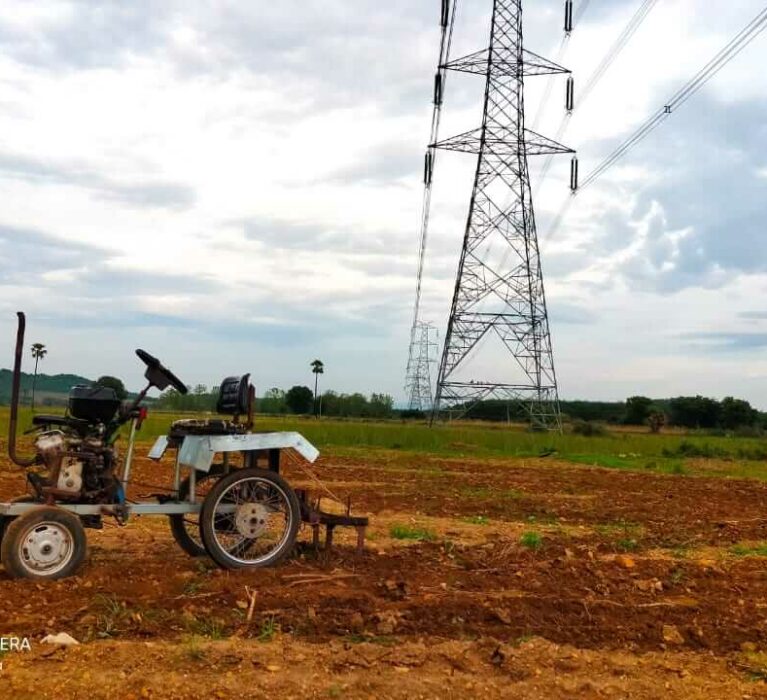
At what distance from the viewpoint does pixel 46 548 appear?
234 inches

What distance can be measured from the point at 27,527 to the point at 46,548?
238 mm

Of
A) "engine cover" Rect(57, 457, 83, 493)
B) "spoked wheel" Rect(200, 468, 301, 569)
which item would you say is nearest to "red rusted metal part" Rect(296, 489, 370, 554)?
"spoked wheel" Rect(200, 468, 301, 569)

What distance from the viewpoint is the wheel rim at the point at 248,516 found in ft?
21.6

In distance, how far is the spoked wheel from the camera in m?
6.42

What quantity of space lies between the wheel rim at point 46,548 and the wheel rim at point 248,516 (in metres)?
1.08

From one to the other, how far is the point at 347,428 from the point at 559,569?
2902 centimetres

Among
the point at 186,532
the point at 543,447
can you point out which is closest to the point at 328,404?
the point at 543,447

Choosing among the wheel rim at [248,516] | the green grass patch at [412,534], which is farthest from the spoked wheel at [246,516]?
the green grass patch at [412,534]

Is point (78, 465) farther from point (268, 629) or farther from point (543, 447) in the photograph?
point (543, 447)

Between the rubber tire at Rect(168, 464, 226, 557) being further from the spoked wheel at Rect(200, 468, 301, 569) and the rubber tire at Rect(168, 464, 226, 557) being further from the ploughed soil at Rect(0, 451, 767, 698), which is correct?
the spoked wheel at Rect(200, 468, 301, 569)

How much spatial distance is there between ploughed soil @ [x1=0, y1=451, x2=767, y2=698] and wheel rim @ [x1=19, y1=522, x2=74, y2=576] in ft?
0.59

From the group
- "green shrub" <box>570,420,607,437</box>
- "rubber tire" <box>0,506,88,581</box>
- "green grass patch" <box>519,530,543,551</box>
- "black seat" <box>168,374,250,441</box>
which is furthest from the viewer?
"green shrub" <box>570,420,607,437</box>

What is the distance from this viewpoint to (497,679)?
441 centimetres

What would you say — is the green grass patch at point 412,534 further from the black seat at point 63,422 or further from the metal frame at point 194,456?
the black seat at point 63,422
